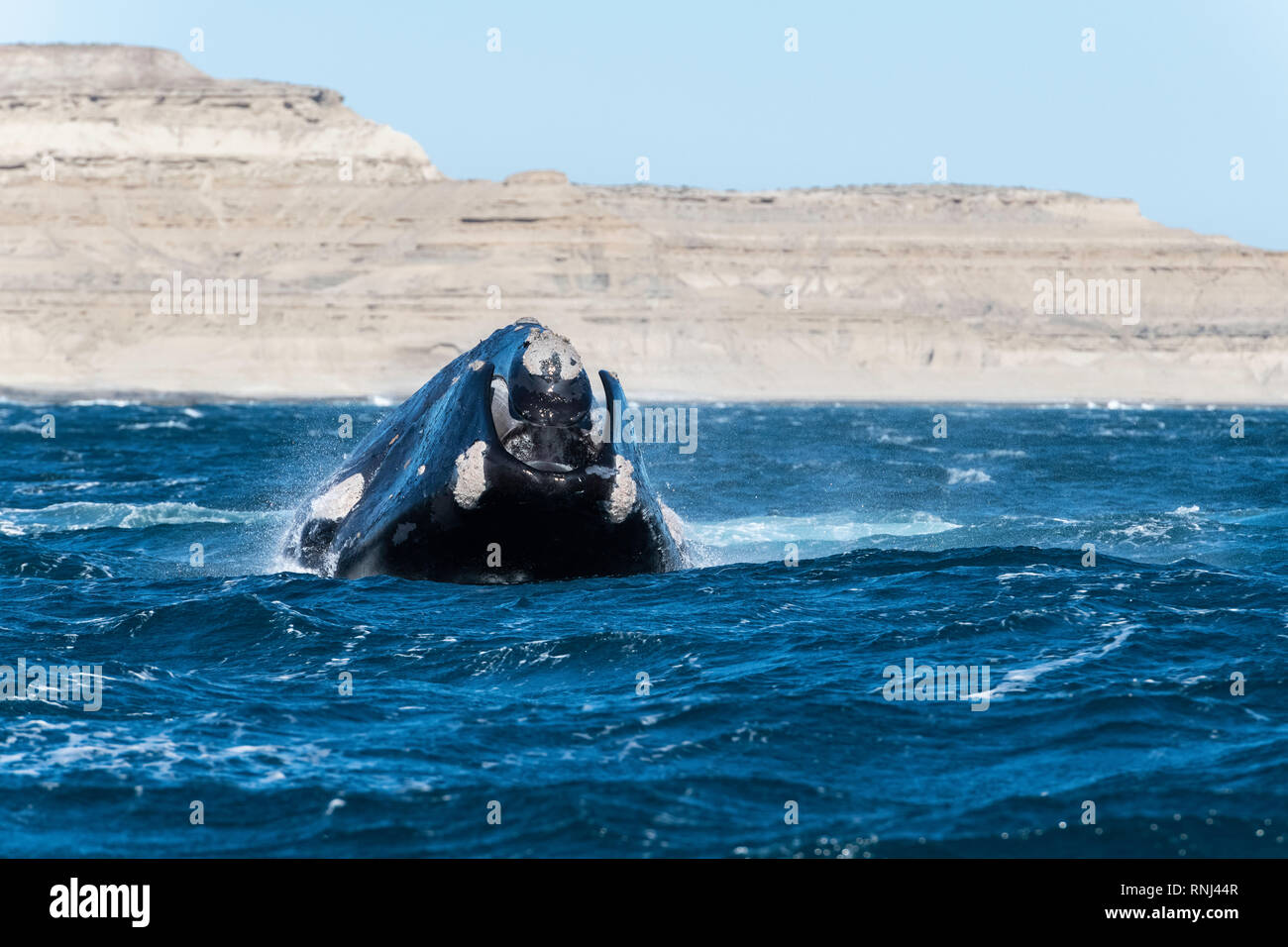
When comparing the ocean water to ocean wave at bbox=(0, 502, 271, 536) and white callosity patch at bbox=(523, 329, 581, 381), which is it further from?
white callosity patch at bbox=(523, 329, 581, 381)

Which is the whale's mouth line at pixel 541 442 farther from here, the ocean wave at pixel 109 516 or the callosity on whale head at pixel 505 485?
the ocean wave at pixel 109 516

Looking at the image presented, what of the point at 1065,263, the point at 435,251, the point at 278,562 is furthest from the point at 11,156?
the point at 278,562

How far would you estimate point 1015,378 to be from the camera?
11950cm

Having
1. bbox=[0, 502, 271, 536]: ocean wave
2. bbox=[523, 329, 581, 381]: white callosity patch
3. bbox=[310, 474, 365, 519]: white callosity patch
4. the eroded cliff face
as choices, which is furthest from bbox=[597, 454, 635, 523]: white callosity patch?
the eroded cliff face

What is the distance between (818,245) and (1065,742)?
128 meters

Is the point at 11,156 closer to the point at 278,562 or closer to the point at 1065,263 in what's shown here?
the point at 1065,263

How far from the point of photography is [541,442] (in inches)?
561

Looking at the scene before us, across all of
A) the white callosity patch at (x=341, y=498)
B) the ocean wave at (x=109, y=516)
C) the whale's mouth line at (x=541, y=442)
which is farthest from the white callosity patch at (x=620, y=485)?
the ocean wave at (x=109, y=516)

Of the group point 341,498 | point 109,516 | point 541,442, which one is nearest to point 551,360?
point 541,442

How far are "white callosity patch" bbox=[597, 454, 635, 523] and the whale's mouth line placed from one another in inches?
7.7

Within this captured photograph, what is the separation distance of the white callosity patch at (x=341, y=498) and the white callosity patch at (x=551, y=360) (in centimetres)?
292

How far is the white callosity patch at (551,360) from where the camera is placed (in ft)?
46.8

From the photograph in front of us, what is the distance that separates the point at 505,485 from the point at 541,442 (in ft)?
1.79

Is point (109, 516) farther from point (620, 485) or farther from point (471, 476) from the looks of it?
point (620, 485)
